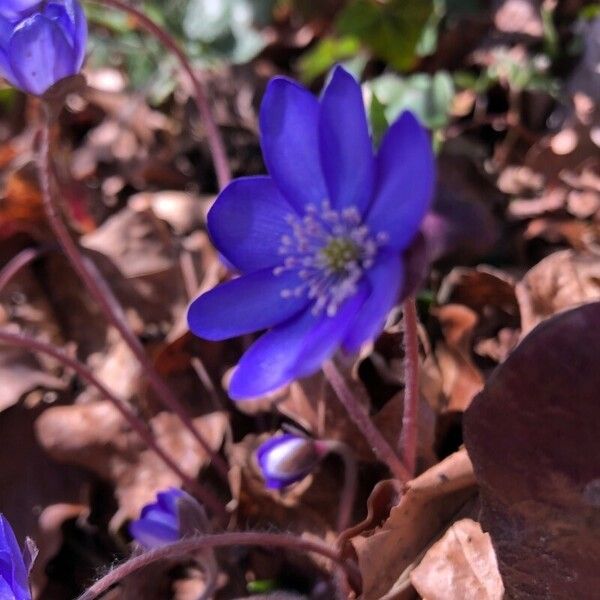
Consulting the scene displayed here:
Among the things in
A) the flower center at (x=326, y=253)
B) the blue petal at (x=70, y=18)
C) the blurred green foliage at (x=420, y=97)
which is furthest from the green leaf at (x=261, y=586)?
the blurred green foliage at (x=420, y=97)

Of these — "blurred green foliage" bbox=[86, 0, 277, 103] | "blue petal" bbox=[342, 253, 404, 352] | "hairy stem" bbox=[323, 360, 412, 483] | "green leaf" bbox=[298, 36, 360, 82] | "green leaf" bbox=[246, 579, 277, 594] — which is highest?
"blue petal" bbox=[342, 253, 404, 352]

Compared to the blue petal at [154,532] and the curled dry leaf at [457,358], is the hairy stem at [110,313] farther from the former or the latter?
the curled dry leaf at [457,358]

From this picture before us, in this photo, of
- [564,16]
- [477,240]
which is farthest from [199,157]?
[477,240]

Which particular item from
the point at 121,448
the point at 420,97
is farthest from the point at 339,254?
the point at 420,97

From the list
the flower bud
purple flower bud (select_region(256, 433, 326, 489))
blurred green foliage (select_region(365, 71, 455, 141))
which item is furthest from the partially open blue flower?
blurred green foliage (select_region(365, 71, 455, 141))

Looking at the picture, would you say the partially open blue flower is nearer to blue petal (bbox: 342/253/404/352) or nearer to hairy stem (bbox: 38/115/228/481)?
hairy stem (bbox: 38/115/228/481)

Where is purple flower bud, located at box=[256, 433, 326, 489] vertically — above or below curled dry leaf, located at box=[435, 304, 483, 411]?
above
